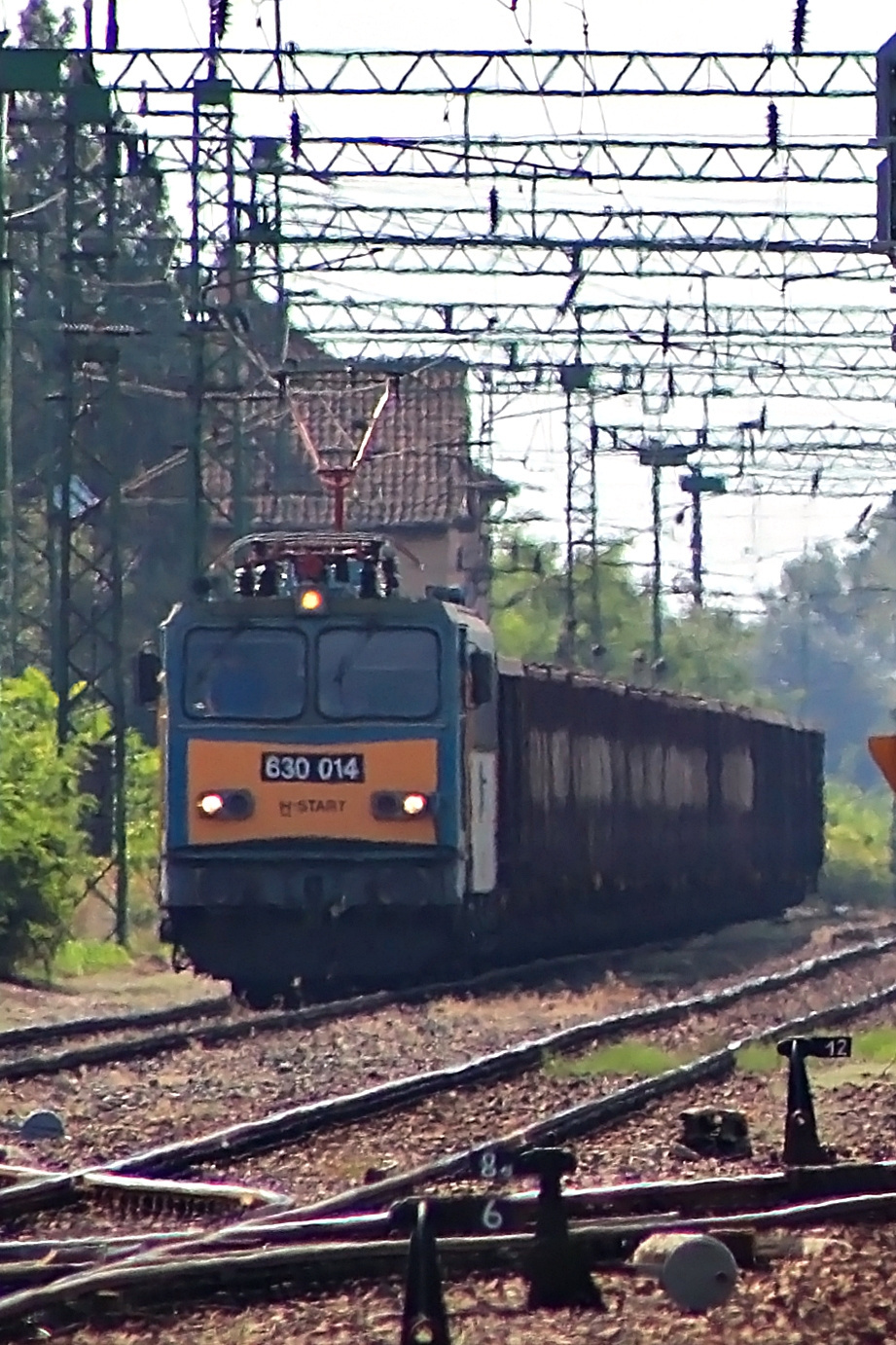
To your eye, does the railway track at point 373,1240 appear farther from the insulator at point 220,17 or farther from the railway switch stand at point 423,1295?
the insulator at point 220,17

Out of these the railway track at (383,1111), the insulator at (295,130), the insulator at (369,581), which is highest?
→ the insulator at (295,130)

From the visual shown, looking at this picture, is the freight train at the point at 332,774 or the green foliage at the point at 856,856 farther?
the green foliage at the point at 856,856

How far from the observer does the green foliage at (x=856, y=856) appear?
181 feet

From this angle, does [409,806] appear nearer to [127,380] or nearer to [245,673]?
[245,673]

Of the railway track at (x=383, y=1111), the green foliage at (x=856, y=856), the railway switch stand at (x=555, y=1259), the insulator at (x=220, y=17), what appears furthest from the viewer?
the green foliage at (x=856, y=856)

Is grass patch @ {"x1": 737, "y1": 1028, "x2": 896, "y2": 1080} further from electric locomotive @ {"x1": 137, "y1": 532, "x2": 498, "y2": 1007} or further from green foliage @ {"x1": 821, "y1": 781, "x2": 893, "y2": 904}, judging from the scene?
green foliage @ {"x1": 821, "y1": 781, "x2": 893, "y2": 904}

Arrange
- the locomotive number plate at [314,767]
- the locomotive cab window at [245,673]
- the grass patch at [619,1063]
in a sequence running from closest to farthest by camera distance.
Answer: the grass patch at [619,1063] < the locomotive number plate at [314,767] < the locomotive cab window at [245,673]

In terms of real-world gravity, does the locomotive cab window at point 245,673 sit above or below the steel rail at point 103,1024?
above

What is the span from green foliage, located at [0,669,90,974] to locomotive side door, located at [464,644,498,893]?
16.3ft

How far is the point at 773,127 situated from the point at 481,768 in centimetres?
827

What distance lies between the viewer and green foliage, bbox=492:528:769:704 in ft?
218

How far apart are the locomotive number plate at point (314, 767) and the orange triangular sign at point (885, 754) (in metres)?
9.07

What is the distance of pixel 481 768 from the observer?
20594 millimetres

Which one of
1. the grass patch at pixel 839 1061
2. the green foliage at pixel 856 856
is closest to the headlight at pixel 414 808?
the grass patch at pixel 839 1061
